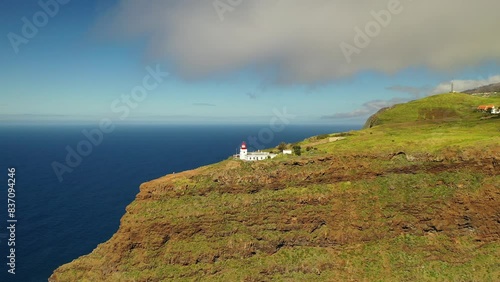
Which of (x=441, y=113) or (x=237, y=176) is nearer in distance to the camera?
(x=237, y=176)

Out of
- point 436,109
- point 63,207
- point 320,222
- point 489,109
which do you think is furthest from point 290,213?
point 436,109

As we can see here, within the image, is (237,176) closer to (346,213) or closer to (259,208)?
(259,208)

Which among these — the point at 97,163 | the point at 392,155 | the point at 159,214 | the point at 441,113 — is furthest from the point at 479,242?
the point at 97,163

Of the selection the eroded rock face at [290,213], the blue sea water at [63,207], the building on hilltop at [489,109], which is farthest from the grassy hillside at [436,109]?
the blue sea water at [63,207]

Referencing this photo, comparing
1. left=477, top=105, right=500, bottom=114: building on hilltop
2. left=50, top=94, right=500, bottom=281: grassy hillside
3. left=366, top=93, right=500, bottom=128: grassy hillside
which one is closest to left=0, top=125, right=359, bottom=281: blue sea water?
left=50, top=94, right=500, bottom=281: grassy hillside

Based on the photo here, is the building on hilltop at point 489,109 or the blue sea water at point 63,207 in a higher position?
the building on hilltop at point 489,109

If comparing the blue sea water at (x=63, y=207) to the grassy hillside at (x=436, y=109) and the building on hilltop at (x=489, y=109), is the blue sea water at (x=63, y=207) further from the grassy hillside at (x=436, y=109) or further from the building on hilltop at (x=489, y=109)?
the building on hilltop at (x=489, y=109)

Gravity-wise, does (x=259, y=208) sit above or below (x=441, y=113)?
below
